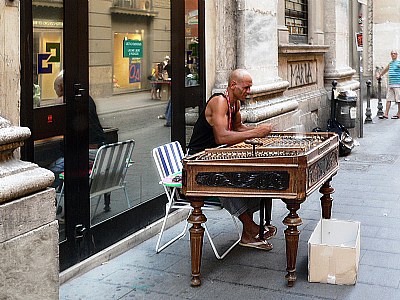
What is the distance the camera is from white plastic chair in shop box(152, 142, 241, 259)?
5.76 meters

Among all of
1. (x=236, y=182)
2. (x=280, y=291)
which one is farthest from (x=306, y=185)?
(x=280, y=291)

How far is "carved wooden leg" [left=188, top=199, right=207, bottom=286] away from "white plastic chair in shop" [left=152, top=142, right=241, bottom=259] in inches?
17.6

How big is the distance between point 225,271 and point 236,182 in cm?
99

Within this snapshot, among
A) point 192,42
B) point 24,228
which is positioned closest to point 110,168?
point 192,42

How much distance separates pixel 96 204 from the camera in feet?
19.2

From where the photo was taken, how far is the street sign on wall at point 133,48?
6406 millimetres

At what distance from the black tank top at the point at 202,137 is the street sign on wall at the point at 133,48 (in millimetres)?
1068

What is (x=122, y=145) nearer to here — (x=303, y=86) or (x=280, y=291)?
(x=280, y=291)

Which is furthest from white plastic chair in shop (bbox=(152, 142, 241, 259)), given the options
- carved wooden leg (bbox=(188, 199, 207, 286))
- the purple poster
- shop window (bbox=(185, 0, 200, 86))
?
shop window (bbox=(185, 0, 200, 86))

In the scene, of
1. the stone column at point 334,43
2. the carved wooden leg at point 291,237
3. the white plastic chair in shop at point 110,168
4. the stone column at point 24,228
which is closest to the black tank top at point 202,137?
the white plastic chair in shop at point 110,168

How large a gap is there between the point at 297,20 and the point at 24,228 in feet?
32.1

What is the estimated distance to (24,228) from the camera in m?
3.58

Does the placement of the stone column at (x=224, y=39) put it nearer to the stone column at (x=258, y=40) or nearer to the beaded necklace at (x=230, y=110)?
the stone column at (x=258, y=40)

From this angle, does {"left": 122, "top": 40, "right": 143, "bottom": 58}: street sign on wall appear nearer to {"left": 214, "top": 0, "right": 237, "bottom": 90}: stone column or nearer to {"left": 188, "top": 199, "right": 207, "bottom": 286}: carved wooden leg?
{"left": 214, "top": 0, "right": 237, "bottom": 90}: stone column
